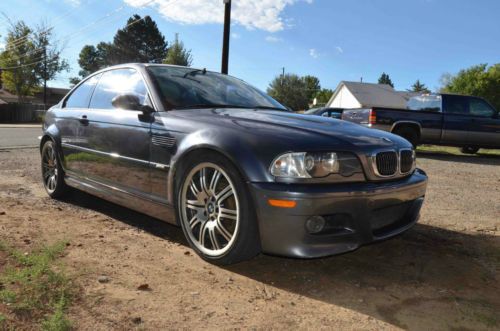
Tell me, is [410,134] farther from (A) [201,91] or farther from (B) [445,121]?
(A) [201,91]

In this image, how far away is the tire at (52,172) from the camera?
4.95 meters

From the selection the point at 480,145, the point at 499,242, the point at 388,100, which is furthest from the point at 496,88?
the point at 499,242

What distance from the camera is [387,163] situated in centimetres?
314

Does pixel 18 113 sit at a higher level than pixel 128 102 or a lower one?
lower

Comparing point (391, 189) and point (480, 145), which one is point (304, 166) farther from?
point (480, 145)

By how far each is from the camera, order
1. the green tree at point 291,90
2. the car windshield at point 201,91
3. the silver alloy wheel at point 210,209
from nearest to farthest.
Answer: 1. the silver alloy wheel at point 210,209
2. the car windshield at point 201,91
3. the green tree at point 291,90

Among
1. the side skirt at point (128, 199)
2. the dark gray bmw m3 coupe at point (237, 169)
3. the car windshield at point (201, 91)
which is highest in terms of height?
the car windshield at point (201, 91)

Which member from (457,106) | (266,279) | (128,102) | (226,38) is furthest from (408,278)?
(226,38)

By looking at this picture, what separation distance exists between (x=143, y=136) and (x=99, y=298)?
58.5 inches

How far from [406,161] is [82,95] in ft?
11.5

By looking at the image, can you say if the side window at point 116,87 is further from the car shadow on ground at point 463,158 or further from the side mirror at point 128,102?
the car shadow on ground at point 463,158

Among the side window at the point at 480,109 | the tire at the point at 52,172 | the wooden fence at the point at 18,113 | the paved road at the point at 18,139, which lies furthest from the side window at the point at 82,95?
the wooden fence at the point at 18,113

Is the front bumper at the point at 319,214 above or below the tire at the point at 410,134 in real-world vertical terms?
below

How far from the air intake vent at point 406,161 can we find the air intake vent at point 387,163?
116 mm
